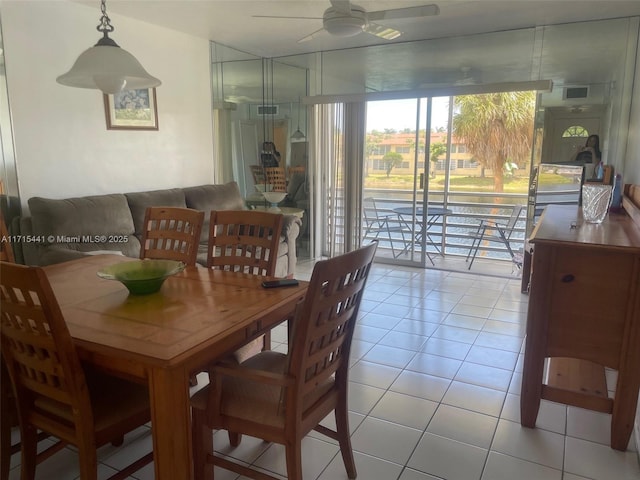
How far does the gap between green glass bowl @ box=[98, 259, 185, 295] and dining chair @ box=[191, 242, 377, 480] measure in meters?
0.49

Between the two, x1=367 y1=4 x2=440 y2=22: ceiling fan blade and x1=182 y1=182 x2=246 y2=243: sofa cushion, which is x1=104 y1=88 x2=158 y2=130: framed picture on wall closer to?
x1=182 y1=182 x2=246 y2=243: sofa cushion

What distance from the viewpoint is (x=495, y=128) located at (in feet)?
19.2

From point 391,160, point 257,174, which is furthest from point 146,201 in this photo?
point 391,160

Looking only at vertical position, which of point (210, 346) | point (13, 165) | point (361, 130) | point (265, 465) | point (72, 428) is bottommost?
point (265, 465)

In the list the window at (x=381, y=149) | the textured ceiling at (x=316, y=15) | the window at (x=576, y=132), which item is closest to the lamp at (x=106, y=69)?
the textured ceiling at (x=316, y=15)

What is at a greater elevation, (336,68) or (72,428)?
(336,68)

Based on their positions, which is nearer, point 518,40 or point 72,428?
point 72,428

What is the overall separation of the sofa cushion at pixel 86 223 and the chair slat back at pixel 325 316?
2.39 meters

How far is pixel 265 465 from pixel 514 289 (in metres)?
3.32

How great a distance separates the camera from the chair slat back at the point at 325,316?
1375 millimetres

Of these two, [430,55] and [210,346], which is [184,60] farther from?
[210,346]

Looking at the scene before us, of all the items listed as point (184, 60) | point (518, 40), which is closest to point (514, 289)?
point (518, 40)

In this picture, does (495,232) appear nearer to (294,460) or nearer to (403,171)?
(403,171)

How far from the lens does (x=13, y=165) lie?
10.6 feet
